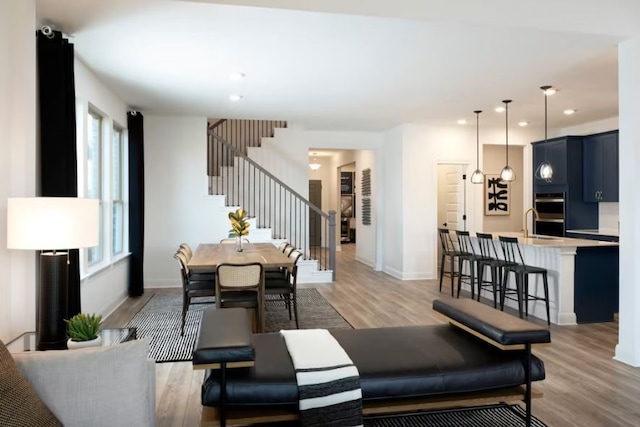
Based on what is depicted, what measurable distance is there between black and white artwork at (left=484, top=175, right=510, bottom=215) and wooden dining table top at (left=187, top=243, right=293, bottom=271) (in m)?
5.72

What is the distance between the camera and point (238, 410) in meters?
2.19

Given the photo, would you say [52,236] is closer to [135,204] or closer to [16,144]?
[16,144]

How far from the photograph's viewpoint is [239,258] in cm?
469

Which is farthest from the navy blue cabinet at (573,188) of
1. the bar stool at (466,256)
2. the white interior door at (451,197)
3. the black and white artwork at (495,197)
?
the bar stool at (466,256)

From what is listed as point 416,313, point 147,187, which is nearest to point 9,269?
point 416,313

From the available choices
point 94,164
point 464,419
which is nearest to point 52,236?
point 464,419

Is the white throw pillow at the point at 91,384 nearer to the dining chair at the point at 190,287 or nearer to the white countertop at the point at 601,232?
the dining chair at the point at 190,287

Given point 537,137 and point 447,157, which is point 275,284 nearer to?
point 447,157

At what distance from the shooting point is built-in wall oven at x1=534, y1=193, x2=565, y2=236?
25.5ft

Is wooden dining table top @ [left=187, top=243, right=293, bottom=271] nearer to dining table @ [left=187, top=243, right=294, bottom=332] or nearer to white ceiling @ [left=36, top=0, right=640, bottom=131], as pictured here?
dining table @ [left=187, top=243, right=294, bottom=332]

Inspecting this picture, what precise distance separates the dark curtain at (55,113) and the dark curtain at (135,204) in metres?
3.05

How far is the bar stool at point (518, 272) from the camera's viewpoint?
500cm

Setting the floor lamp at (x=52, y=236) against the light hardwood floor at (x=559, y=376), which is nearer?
the floor lamp at (x=52, y=236)

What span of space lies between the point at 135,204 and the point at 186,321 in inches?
90.2
